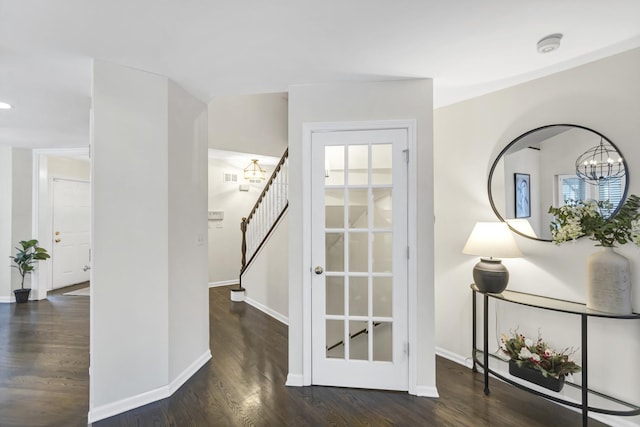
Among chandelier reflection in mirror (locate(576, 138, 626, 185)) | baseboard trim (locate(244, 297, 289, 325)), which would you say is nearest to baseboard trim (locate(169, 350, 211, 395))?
baseboard trim (locate(244, 297, 289, 325))

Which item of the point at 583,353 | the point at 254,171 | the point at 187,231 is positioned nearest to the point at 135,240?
the point at 187,231

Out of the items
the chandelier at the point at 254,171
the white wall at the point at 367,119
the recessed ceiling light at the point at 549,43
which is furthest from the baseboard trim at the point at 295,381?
the chandelier at the point at 254,171

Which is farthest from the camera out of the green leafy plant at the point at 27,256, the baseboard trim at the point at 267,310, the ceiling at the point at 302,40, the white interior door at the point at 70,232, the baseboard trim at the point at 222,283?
the baseboard trim at the point at 222,283

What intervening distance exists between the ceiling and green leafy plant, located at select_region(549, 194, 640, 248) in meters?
1.01

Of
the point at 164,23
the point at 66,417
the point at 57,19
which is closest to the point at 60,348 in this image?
the point at 66,417

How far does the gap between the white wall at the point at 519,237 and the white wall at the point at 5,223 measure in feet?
20.7

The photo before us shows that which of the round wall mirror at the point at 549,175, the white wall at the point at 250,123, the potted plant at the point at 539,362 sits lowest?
the potted plant at the point at 539,362

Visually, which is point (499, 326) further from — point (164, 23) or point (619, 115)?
point (164, 23)

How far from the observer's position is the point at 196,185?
2834 millimetres

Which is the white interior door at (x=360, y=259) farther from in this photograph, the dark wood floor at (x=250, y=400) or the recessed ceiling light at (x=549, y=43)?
the recessed ceiling light at (x=549, y=43)

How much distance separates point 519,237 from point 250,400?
249 cm

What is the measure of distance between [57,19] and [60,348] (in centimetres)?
314

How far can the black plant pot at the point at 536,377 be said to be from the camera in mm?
2113

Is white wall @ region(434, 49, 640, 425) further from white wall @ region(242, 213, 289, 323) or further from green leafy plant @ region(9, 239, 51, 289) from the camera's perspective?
green leafy plant @ region(9, 239, 51, 289)
